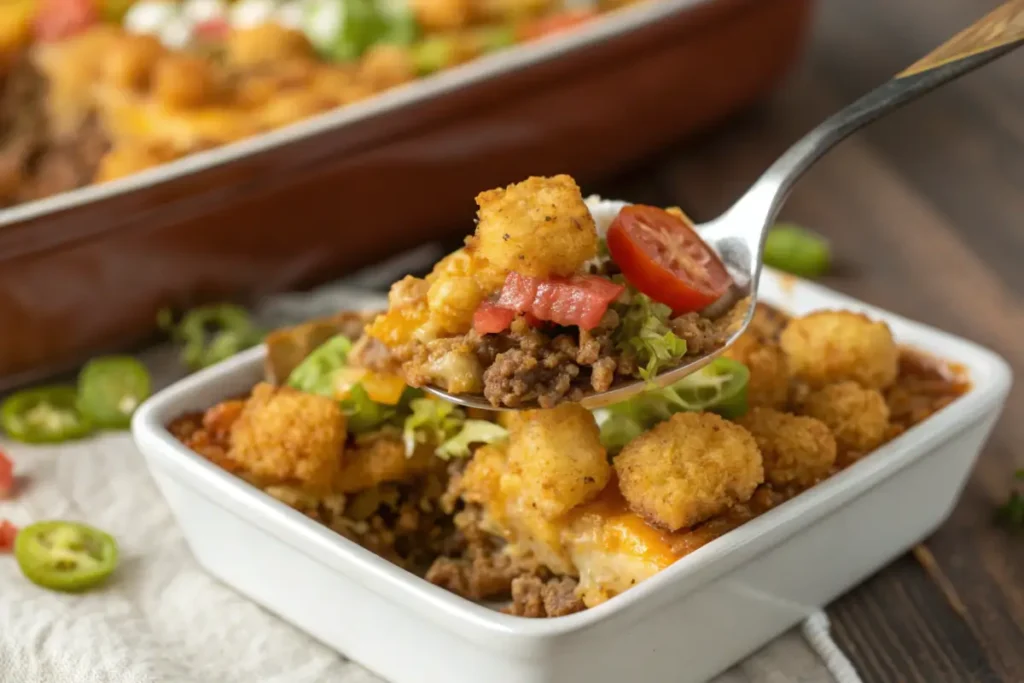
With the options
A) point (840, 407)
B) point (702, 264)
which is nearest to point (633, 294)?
point (702, 264)

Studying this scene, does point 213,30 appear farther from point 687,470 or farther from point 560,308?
point 687,470

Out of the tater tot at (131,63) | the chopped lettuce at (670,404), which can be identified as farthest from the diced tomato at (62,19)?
the chopped lettuce at (670,404)

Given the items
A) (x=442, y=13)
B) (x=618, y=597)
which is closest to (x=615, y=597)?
(x=618, y=597)

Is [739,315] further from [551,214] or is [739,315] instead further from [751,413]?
[551,214]

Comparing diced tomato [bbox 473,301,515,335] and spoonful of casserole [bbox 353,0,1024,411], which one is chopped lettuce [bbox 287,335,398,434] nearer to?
spoonful of casserole [bbox 353,0,1024,411]

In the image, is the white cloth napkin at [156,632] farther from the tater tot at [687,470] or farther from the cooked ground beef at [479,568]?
the tater tot at [687,470]

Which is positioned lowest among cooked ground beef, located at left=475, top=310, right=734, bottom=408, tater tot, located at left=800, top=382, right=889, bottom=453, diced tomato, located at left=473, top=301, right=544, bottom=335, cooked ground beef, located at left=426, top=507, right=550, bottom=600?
cooked ground beef, located at left=426, top=507, right=550, bottom=600

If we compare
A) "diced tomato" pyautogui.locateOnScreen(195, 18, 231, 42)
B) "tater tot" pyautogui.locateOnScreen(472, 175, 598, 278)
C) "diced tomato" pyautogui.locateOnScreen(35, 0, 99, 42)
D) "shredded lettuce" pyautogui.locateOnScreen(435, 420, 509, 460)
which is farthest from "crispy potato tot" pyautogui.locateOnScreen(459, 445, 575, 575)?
"diced tomato" pyautogui.locateOnScreen(35, 0, 99, 42)
